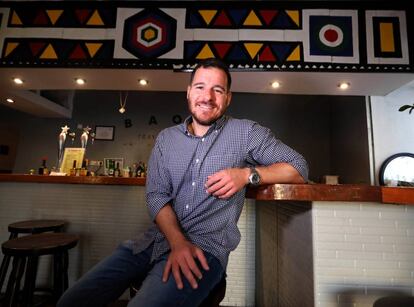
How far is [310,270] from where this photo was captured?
2.82 ft

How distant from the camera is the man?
79cm

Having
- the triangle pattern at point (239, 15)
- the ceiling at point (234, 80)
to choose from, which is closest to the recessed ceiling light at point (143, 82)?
the ceiling at point (234, 80)

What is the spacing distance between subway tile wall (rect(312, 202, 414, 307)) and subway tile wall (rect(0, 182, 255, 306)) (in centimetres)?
161

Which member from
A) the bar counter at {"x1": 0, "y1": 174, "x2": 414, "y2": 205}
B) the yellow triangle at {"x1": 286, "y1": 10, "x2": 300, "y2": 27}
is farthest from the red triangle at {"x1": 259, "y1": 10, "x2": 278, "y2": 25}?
the bar counter at {"x1": 0, "y1": 174, "x2": 414, "y2": 205}

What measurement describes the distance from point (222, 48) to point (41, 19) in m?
1.91

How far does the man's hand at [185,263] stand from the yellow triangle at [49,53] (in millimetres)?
2590

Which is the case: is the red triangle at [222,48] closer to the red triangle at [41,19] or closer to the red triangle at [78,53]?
the red triangle at [78,53]

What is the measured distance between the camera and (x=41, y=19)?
261 centimetres

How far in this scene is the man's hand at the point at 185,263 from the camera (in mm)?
761

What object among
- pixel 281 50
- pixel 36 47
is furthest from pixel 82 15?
pixel 281 50

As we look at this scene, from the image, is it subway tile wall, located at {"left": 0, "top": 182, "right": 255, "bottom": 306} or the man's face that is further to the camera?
subway tile wall, located at {"left": 0, "top": 182, "right": 255, "bottom": 306}

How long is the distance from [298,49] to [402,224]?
2.07m

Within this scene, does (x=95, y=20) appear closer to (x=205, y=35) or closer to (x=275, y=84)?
(x=205, y=35)

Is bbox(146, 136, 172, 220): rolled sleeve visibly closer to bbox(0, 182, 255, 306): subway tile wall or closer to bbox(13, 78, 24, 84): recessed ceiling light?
bbox(0, 182, 255, 306): subway tile wall
